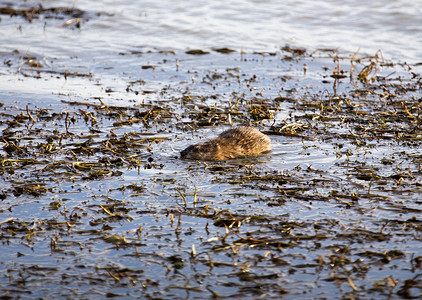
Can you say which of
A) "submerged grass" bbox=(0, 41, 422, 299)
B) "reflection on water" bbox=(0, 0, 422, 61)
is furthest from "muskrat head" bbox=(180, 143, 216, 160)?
"reflection on water" bbox=(0, 0, 422, 61)

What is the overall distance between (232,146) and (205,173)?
1.21m

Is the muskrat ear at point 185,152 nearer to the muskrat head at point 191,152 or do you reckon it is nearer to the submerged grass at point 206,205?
the muskrat head at point 191,152

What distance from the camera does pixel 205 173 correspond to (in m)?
8.69

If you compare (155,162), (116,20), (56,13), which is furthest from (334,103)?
(56,13)

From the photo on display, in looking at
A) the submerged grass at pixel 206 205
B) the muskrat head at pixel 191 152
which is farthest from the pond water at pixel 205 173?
the muskrat head at pixel 191 152

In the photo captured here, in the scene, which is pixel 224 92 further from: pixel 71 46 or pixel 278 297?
pixel 278 297

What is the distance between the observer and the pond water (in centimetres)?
575

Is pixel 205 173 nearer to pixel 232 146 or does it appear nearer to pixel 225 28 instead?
pixel 232 146

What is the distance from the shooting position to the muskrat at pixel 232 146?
30.7ft

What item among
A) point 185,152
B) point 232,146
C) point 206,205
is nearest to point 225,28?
point 232,146

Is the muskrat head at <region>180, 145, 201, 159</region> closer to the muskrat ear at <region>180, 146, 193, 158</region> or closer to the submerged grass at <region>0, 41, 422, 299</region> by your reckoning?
the muskrat ear at <region>180, 146, 193, 158</region>

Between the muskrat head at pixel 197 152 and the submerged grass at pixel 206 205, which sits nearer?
the submerged grass at pixel 206 205

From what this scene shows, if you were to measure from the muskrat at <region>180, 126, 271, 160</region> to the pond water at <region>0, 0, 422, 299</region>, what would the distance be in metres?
0.21

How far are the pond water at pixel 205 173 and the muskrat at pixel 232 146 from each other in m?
0.21
